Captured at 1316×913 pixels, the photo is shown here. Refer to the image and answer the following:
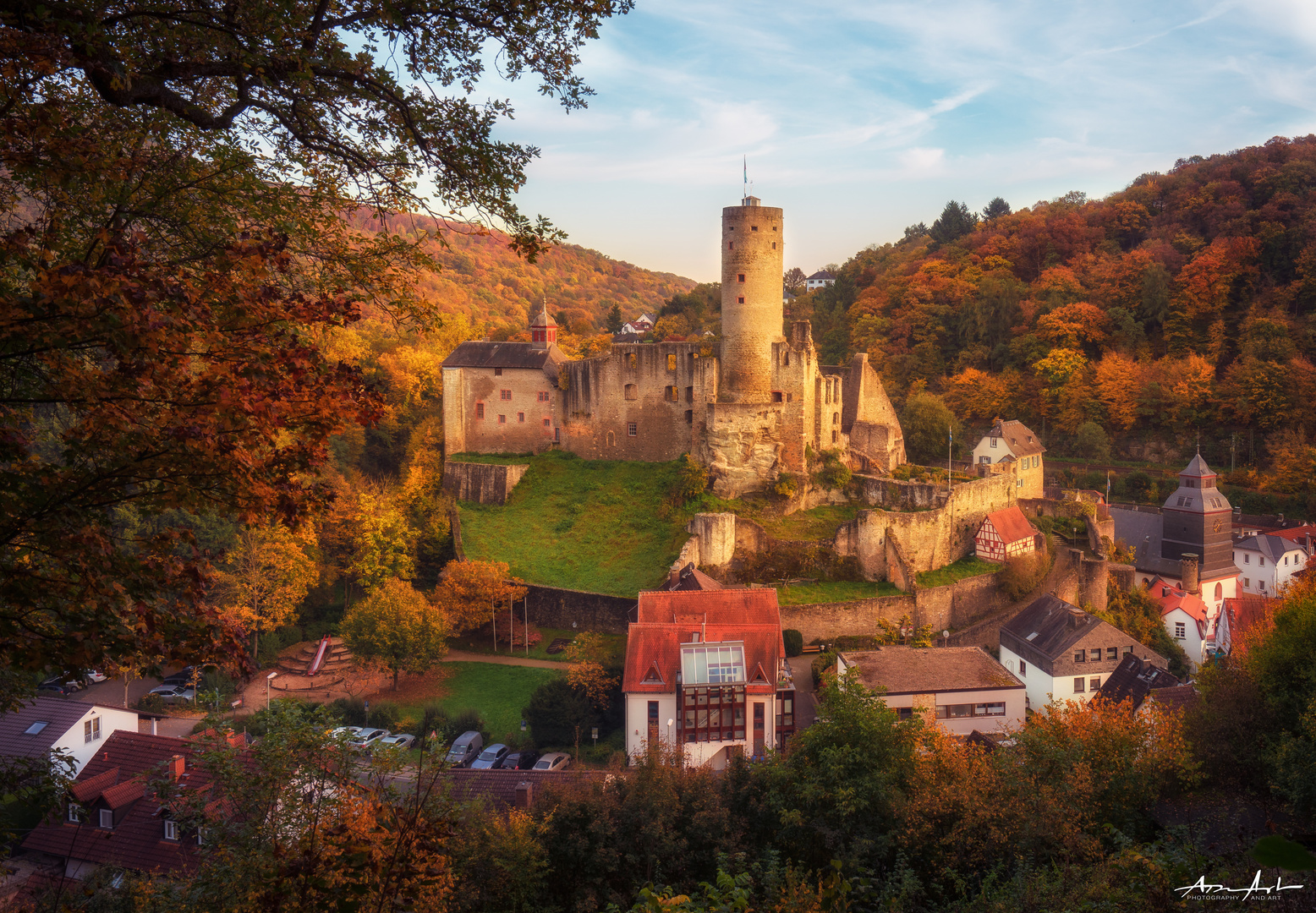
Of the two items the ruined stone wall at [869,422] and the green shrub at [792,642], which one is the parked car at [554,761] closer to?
the green shrub at [792,642]

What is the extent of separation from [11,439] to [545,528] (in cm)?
2761

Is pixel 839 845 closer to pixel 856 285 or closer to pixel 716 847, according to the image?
pixel 716 847

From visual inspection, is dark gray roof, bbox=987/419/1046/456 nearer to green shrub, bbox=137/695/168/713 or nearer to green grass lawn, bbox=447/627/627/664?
green grass lawn, bbox=447/627/627/664

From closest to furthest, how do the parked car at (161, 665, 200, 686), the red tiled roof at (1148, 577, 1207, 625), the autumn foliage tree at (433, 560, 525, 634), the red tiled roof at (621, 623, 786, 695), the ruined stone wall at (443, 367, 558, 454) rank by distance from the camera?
the red tiled roof at (621, 623, 786, 695), the parked car at (161, 665, 200, 686), the autumn foliage tree at (433, 560, 525, 634), the red tiled roof at (1148, 577, 1207, 625), the ruined stone wall at (443, 367, 558, 454)

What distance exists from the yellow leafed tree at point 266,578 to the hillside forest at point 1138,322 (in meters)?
34.1

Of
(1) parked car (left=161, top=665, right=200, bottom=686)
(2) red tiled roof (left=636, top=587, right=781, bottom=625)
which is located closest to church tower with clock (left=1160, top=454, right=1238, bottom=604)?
(2) red tiled roof (left=636, top=587, right=781, bottom=625)

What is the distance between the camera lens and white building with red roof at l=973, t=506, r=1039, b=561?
1224 inches

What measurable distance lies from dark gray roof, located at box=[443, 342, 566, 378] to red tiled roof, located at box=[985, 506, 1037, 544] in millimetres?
17795

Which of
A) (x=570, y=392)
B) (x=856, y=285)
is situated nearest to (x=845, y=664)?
(x=570, y=392)

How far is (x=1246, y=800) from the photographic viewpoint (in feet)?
44.1

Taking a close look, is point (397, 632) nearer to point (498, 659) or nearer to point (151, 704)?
point (498, 659)

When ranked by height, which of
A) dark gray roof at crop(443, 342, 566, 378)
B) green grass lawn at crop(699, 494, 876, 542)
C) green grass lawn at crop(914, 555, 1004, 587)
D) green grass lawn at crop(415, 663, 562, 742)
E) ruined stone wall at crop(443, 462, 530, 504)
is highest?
dark gray roof at crop(443, 342, 566, 378)

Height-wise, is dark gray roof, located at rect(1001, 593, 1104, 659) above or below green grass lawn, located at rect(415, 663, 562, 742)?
above

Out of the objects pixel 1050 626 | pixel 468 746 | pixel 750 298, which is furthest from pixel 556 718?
Result: pixel 750 298
